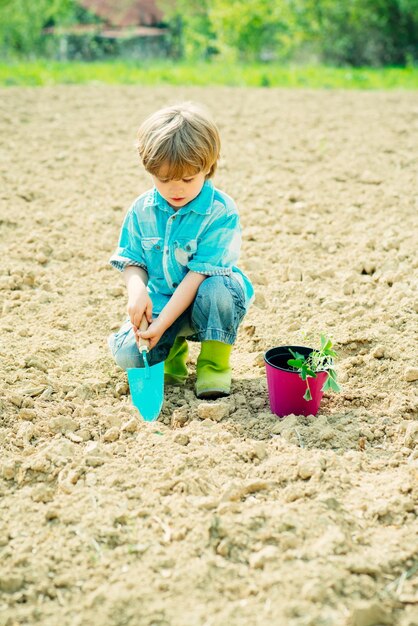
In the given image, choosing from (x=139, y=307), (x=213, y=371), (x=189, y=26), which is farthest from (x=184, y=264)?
(x=189, y=26)

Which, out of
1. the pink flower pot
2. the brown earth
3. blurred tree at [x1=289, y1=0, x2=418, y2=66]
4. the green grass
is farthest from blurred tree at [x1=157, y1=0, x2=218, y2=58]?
the pink flower pot

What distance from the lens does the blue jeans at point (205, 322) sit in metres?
2.64

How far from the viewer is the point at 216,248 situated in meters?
2.69

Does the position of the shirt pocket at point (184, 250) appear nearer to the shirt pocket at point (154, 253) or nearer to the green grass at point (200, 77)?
the shirt pocket at point (154, 253)

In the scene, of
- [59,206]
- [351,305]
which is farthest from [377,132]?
[351,305]

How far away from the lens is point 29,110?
7102 mm

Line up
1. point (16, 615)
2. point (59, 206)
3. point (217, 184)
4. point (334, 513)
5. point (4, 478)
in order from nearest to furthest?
point (16, 615) < point (334, 513) < point (4, 478) < point (59, 206) < point (217, 184)

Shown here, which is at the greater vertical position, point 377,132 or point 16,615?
point 377,132

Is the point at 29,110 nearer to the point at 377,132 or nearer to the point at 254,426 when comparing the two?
the point at 377,132

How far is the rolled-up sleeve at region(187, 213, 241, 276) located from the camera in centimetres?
267

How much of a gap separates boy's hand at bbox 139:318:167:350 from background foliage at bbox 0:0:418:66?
13135 mm

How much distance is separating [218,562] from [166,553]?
136mm

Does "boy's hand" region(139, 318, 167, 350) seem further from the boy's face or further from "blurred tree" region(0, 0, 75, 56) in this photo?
A: "blurred tree" region(0, 0, 75, 56)

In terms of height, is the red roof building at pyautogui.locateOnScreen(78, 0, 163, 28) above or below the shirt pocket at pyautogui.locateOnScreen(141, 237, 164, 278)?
above
